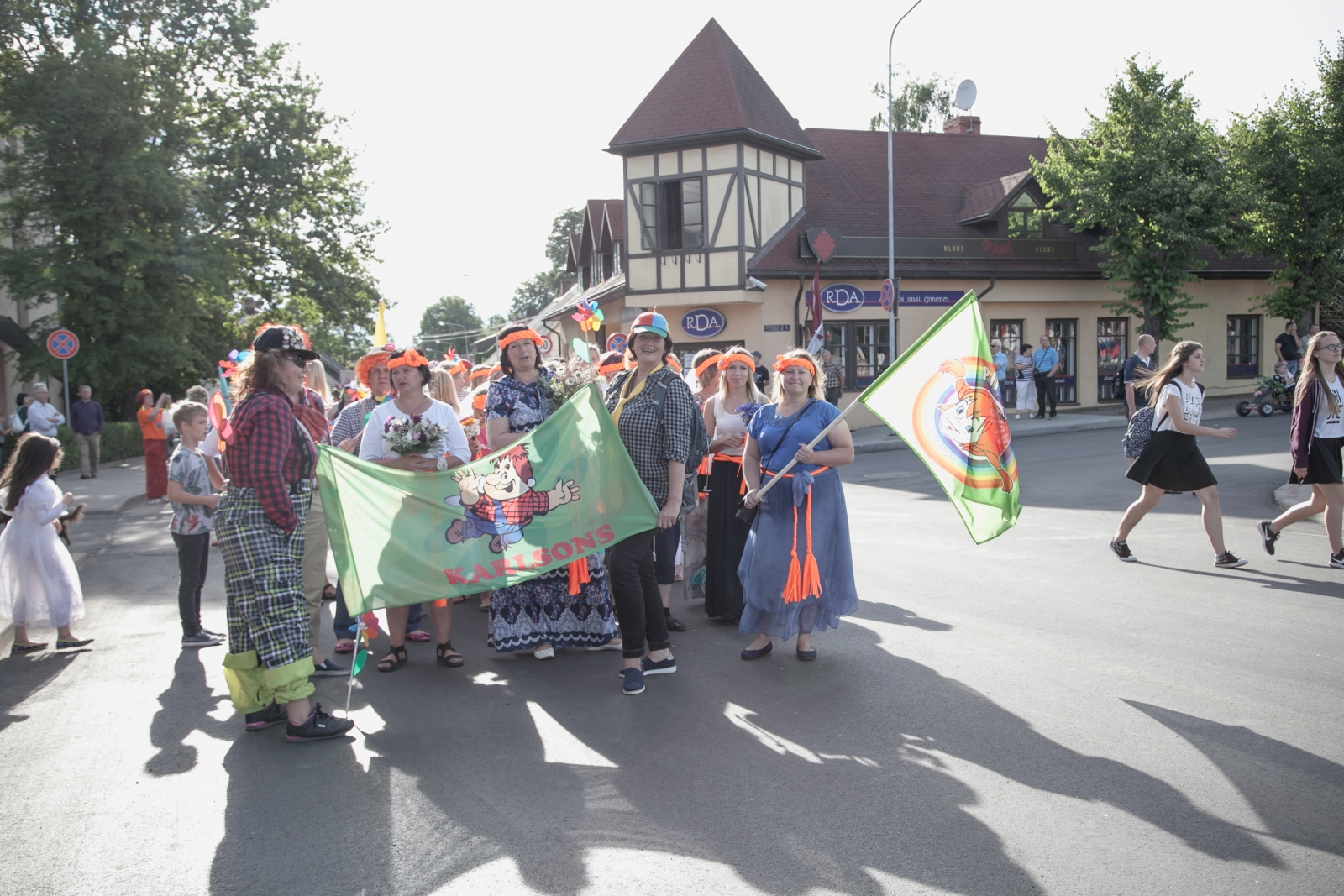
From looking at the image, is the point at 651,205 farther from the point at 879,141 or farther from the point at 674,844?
the point at 674,844

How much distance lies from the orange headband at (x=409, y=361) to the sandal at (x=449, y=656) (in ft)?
5.68

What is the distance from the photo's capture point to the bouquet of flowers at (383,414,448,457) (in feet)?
19.4

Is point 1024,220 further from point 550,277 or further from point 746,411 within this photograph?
point 550,277

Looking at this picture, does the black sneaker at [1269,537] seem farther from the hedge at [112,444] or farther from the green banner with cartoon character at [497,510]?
the hedge at [112,444]

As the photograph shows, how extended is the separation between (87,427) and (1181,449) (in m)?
20.5

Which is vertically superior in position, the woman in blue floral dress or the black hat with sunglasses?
the black hat with sunglasses

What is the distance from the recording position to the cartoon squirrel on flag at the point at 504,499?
5500 millimetres

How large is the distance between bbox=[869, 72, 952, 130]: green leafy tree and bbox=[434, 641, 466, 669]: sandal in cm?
4271

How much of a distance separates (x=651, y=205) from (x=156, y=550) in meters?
17.2

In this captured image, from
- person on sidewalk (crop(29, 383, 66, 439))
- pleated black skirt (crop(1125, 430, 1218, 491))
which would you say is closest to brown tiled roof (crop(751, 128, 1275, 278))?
person on sidewalk (crop(29, 383, 66, 439))

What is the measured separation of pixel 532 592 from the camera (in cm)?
626

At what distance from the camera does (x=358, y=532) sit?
17.2 ft

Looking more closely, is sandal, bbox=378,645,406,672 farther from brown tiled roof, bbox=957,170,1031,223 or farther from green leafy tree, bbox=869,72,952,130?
green leafy tree, bbox=869,72,952,130

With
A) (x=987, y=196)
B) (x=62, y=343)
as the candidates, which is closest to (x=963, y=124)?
(x=987, y=196)
